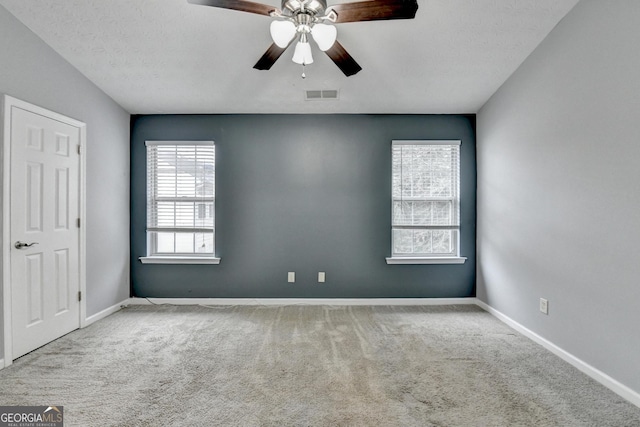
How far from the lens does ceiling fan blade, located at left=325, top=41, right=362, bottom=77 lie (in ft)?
7.03

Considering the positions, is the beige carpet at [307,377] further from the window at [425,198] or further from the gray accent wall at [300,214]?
the window at [425,198]

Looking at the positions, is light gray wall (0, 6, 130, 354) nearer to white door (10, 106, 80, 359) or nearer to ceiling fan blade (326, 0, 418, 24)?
white door (10, 106, 80, 359)

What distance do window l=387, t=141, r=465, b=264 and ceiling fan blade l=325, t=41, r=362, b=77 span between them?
1.81 metres

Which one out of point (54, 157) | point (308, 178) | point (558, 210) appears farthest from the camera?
point (308, 178)

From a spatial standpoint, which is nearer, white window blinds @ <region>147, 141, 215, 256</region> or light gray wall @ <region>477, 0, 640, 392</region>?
light gray wall @ <region>477, 0, 640, 392</region>

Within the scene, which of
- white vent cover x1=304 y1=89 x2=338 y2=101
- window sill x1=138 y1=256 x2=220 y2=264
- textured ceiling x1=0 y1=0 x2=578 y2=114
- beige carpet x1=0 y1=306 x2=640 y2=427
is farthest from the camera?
window sill x1=138 y1=256 x2=220 y2=264

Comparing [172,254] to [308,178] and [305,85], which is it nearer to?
[308,178]

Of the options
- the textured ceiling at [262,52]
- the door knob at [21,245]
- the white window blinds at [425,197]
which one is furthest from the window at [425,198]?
the door knob at [21,245]

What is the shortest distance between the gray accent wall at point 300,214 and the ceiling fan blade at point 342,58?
1.62 m

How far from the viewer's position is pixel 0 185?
7.84ft

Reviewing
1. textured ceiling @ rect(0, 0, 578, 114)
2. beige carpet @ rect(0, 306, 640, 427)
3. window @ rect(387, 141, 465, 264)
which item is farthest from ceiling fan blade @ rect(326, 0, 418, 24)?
beige carpet @ rect(0, 306, 640, 427)

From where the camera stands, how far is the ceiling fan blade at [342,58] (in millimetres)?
2143

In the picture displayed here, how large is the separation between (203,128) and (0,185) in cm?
210

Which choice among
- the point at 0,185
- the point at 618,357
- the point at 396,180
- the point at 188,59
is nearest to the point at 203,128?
the point at 188,59
